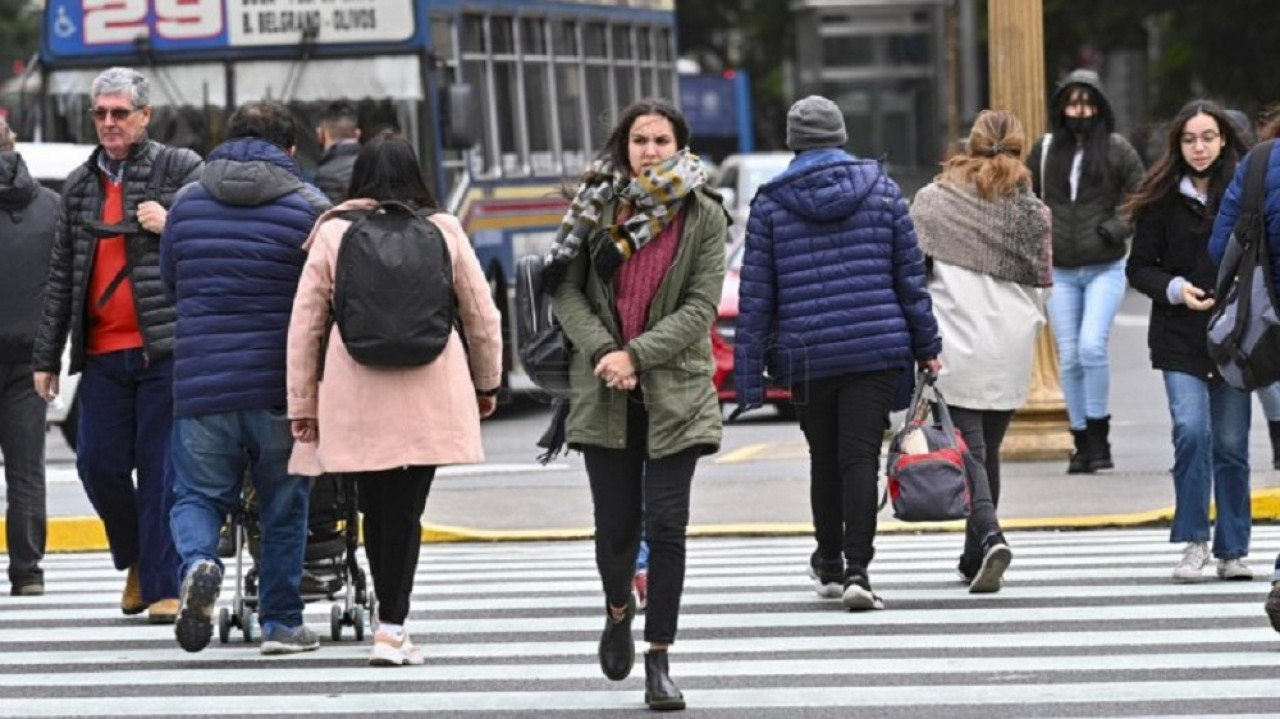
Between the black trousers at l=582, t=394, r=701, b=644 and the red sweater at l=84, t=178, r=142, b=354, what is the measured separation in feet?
7.93

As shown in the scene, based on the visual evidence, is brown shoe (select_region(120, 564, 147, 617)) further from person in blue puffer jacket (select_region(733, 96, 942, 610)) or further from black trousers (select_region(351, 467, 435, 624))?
person in blue puffer jacket (select_region(733, 96, 942, 610))

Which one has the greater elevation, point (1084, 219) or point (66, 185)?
point (66, 185)

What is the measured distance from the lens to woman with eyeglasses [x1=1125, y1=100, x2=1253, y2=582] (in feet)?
38.6

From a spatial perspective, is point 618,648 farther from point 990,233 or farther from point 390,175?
point 990,233

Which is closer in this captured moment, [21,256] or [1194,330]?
[1194,330]

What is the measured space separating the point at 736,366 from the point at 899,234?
0.71 metres

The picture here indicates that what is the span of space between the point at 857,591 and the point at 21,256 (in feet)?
12.1

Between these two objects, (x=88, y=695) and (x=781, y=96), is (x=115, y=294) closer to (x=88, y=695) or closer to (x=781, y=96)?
(x=88, y=695)

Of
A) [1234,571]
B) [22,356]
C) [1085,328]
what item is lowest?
[1234,571]

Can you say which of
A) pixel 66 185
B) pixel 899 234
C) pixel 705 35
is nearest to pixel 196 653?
pixel 66 185

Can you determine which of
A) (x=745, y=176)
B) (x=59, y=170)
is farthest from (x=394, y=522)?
(x=745, y=176)

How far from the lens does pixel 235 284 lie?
33.2 feet

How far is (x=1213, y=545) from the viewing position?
11938 mm

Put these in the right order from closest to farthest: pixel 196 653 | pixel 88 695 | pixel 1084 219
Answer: pixel 88 695 → pixel 196 653 → pixel 1084 219
